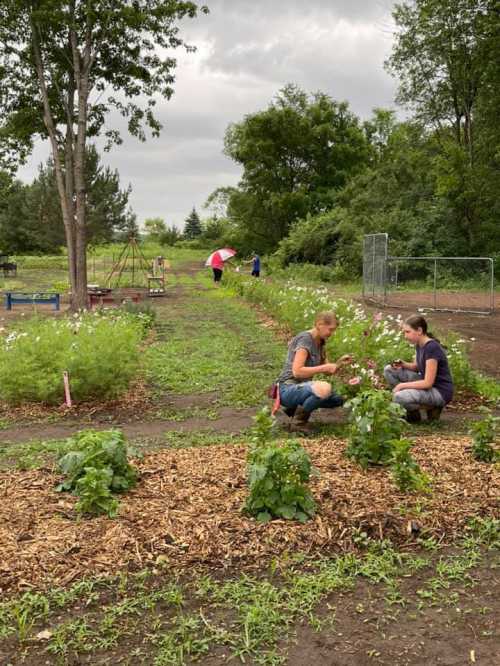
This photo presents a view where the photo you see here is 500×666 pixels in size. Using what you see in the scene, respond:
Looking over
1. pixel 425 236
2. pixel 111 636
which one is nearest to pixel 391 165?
pixel 425 236

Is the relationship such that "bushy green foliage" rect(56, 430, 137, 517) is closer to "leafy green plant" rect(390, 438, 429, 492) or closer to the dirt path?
"leafy green plant" rect(390, 438, 429, 492)

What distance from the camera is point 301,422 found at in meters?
6.49

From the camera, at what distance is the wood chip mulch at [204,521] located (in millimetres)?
Answer: 3539

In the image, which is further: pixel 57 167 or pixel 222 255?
pixel 222 255

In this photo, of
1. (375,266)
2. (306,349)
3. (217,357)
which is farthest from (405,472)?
(375,266)

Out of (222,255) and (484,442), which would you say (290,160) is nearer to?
(222,255)

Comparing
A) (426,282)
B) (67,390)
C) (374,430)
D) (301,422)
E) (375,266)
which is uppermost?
(375,266)

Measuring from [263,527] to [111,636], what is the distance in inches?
45.1

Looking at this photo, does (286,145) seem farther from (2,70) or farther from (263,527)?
(263,527)

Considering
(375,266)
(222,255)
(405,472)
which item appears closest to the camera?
(405,472)

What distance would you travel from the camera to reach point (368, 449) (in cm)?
477

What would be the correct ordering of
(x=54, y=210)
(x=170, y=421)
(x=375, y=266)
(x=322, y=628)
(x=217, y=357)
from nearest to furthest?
1. (x=322, y=628)
2. (x=170, y=421)
3. (x=217, y=357)
4. (x=375, y=266)
5. (x=54, y=210)

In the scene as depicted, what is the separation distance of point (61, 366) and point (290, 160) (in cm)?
4623

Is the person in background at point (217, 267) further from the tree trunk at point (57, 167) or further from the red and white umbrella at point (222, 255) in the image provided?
the tree trunk at point (57, 167)
